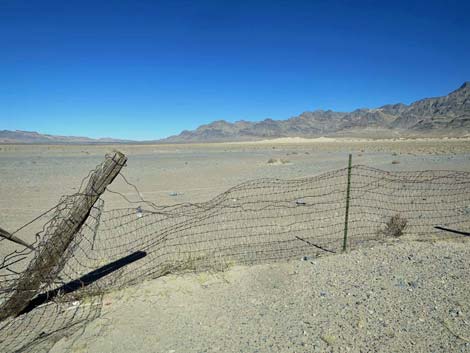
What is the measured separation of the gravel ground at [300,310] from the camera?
3674 millimetres

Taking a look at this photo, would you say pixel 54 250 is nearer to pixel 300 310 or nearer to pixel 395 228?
pixel 300 310

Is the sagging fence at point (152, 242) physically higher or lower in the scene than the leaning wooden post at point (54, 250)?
lower

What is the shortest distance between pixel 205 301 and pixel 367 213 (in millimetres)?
6075

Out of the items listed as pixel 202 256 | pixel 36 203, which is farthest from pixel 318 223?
pixel 36 203

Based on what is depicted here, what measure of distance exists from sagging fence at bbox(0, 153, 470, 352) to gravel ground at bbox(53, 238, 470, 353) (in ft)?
1.60

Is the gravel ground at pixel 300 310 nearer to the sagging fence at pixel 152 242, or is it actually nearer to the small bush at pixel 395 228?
the sagging fence at pixel 152 242

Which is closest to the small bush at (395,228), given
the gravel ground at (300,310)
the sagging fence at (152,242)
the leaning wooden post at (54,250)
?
the sagging fence at (152,242)

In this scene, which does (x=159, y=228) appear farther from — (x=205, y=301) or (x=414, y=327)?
(x=414, y=327)

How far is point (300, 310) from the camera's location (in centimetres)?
428

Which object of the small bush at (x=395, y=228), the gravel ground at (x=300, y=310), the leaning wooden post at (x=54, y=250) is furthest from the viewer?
the small bush at (x=395, y=228)

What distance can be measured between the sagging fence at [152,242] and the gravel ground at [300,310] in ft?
1.60

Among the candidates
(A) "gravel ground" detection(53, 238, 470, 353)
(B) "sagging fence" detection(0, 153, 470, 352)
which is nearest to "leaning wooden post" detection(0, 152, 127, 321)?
(B) "sagging fence" detection(0, 153, 470, 352)

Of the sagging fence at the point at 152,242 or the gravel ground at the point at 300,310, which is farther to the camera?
the sagging fence at the point at 152,242

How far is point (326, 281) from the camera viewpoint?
5035mm
